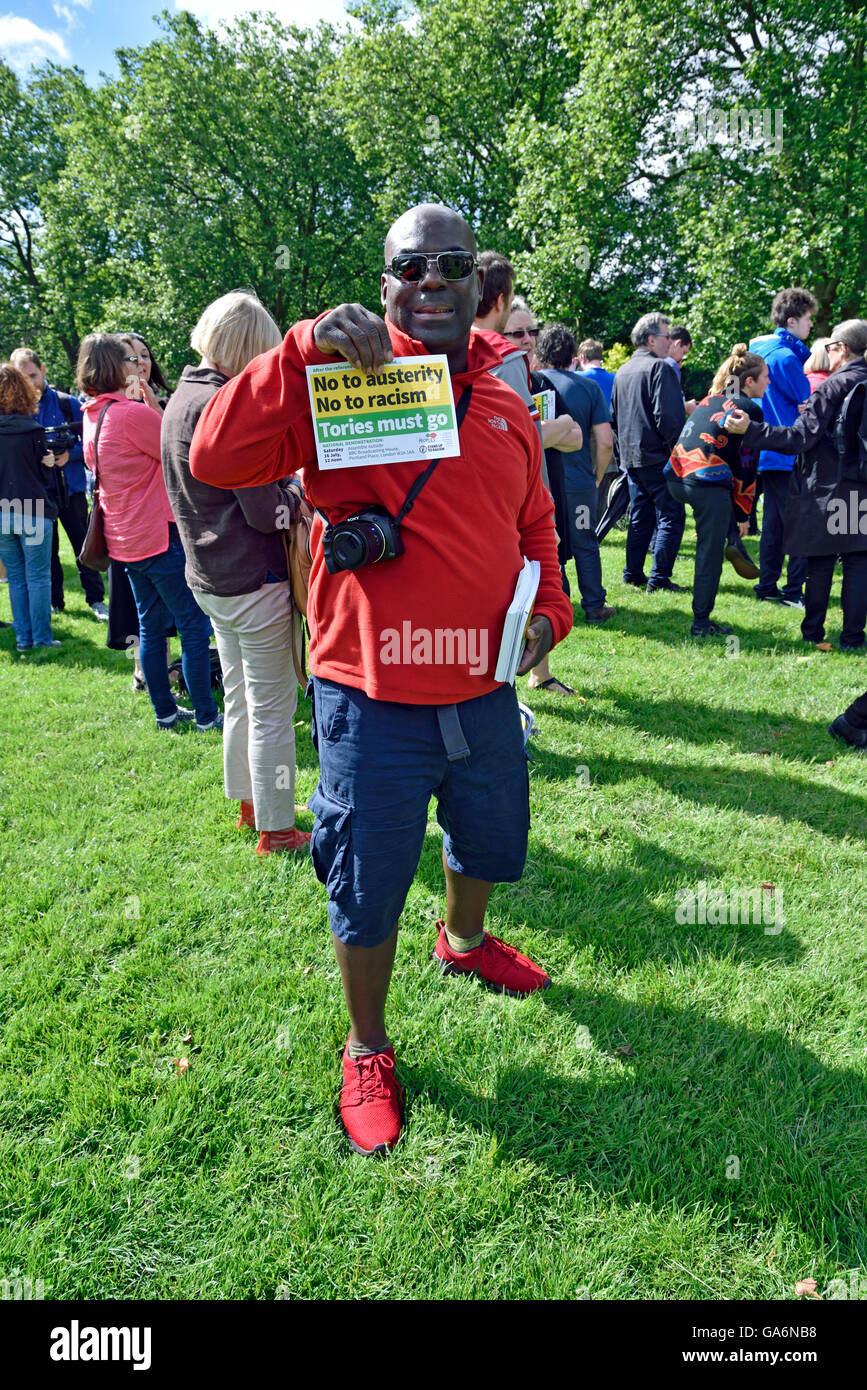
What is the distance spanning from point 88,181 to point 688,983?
34.0 m

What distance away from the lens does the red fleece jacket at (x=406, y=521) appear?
192 centimetres

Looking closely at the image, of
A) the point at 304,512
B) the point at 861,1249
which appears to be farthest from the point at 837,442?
the point at 861,1249

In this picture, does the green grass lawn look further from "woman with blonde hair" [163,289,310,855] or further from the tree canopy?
the tree canopy

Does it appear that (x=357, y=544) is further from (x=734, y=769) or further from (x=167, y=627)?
(x=167, y=627)

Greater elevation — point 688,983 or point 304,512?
point 304,512

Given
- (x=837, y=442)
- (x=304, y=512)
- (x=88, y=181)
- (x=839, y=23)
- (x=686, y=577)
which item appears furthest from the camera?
(x=88, y=181)

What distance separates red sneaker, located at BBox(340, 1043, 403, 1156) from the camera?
2.42 meters

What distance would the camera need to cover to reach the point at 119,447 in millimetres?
5332

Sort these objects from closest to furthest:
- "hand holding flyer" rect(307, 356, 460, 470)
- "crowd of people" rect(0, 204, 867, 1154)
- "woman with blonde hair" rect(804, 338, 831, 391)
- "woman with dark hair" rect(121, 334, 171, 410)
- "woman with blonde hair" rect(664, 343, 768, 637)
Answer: "hand holding flyer" rect(307, 356, 460, 470), "crowd of people" rect(0, 204, 867, 1154), "woman with dark hair" rect(121, 334, 171, 410), "woman with blonde hair" rect(664, 343, 768, 637), "woman with blonde hair" rect(804, 338, 831, 391)

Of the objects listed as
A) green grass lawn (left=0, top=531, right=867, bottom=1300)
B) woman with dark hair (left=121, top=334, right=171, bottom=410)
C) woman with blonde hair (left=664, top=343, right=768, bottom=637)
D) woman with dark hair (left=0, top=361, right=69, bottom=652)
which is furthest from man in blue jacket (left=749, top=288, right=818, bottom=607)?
woman with dark hair (left=0, top=361, right=69, bottom=652)

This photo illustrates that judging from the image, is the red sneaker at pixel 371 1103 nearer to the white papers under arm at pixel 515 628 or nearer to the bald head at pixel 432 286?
the white papers under arm at pixel 515 628

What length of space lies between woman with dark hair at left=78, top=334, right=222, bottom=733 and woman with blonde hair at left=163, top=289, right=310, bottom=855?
4.84 ft
